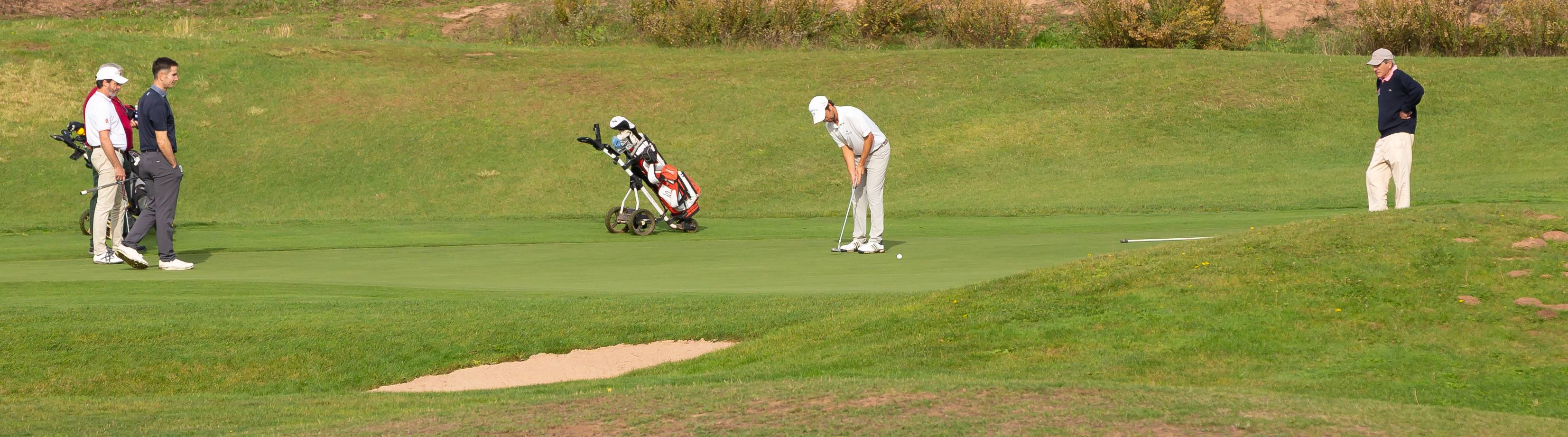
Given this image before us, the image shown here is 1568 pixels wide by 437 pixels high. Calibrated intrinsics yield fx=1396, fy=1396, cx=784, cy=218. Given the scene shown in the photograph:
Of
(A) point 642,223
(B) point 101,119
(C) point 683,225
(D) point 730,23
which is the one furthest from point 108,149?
(D) point 730,23

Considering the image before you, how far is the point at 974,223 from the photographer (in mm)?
20203

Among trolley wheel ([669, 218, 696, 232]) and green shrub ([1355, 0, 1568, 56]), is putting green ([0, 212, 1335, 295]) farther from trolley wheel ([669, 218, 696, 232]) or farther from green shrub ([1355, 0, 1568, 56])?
green shrub ([1355, 0, 1568, 56])

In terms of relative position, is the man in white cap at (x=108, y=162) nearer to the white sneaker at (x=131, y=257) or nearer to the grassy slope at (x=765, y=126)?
the white sneaker at (x=131, y=257)

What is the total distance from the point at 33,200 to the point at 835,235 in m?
16.5

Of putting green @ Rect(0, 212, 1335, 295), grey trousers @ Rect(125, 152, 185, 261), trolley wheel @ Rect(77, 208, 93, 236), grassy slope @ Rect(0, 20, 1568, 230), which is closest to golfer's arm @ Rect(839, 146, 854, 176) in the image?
putting green @ Rect(0, 212, 1335, 295)

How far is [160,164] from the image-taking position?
13656 mm

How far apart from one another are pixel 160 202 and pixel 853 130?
6.99 metres

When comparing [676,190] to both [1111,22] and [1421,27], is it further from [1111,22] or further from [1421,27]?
[1421,27]

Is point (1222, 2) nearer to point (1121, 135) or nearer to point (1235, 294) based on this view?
point (1121, 135)

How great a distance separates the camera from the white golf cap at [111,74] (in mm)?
13391

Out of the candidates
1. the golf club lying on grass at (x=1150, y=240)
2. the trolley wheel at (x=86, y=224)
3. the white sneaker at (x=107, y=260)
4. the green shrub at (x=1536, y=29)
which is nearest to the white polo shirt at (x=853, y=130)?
the golf club lying on grass at (x=1150, y=240)

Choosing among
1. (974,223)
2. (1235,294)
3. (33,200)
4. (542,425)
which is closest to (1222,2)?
(974,223)

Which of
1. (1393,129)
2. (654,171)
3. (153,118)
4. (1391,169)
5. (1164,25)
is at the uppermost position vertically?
(1164,25)

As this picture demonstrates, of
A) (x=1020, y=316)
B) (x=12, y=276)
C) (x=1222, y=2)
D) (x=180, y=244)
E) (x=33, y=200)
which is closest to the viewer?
(x=1020, y=316)
